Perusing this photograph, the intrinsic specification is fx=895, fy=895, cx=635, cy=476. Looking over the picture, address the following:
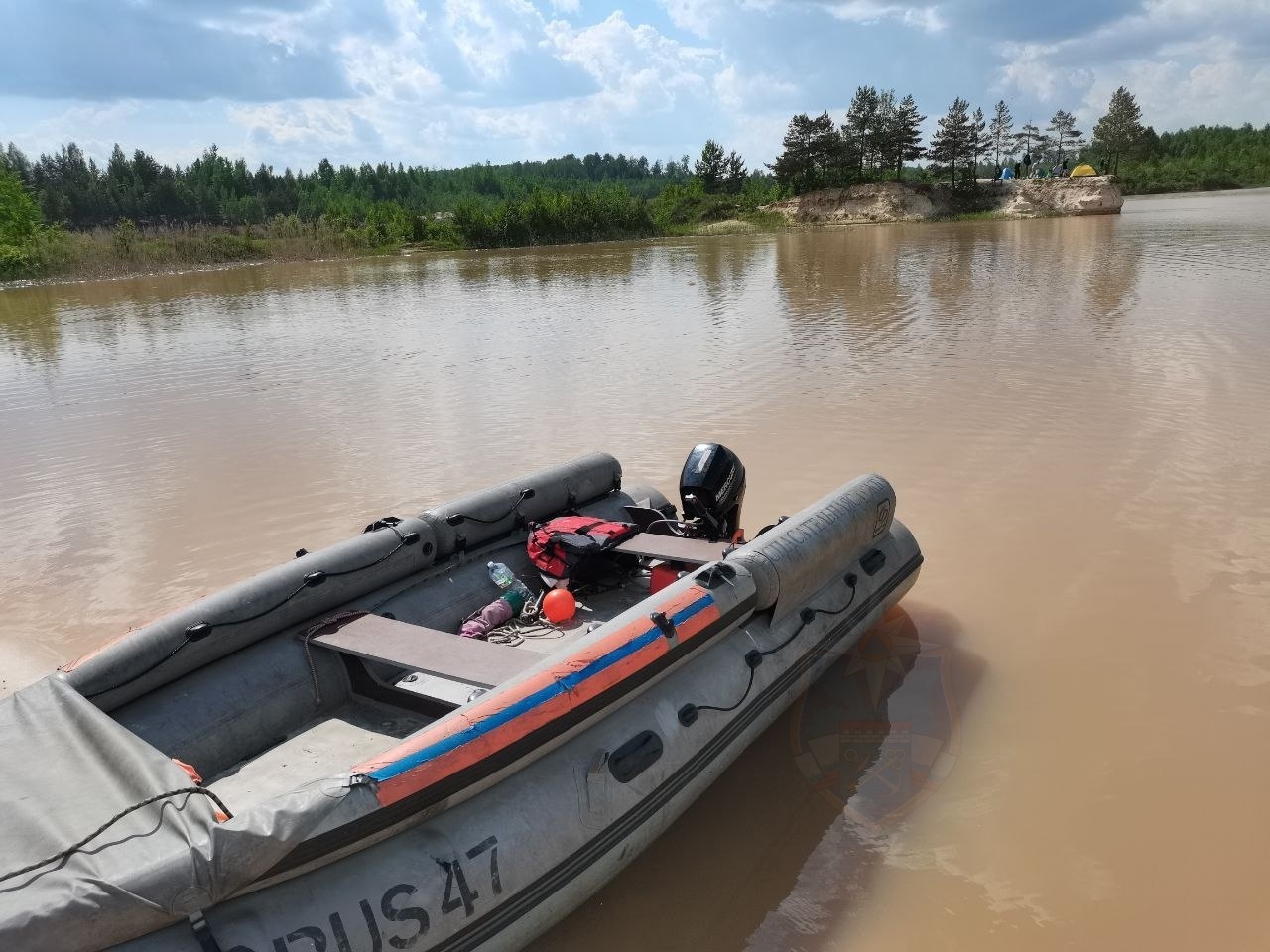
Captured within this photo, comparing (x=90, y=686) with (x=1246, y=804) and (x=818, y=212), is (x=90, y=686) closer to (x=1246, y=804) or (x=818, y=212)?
(x=1246, y=804)

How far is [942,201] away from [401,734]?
133 ft

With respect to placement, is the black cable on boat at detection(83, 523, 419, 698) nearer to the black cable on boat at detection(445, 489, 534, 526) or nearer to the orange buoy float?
the black cable on boat at detection(445, 489, 534, 526)

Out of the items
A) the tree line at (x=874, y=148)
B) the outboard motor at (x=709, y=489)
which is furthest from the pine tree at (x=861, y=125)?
the outboard motor at (x=709, y=489)

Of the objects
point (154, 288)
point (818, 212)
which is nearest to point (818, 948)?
point (154, 288)

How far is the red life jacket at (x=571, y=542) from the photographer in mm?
4000

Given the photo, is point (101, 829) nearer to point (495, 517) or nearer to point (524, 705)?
point (524, 705)

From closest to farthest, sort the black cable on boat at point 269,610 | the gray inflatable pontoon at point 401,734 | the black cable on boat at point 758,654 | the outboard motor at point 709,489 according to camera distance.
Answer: the gray inflatable pontoon at point 401,734, the black cable on boat at point 269,610, the black cable on boat at point 758,654, the outboard motor at point 709,489

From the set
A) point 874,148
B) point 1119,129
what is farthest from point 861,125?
point 1119,129

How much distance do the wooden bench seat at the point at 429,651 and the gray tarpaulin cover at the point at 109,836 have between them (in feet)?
2.73

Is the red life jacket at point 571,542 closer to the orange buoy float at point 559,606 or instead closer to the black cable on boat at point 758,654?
the orange buoy float at point 559,606

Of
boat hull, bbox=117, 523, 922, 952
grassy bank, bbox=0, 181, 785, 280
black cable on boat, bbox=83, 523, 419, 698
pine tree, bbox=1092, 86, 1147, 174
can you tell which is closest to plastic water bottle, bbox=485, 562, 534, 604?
black cable on boat, bbox=83, 523, 419, 698

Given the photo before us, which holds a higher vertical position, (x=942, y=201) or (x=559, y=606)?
(x=942, y=201)

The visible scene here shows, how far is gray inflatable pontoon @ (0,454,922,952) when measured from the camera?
1.94 metres

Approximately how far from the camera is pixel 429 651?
3.06 meters
